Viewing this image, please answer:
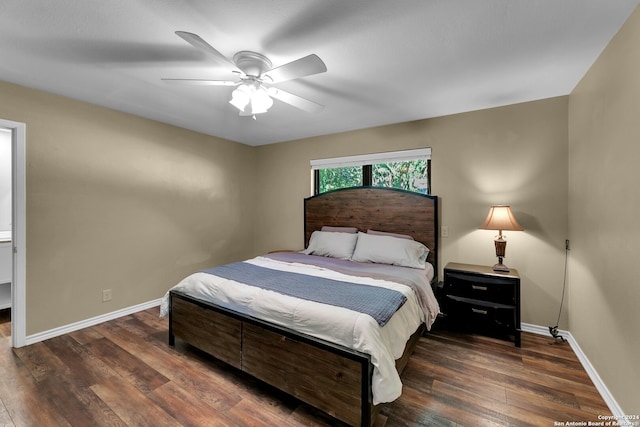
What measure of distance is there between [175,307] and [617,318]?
333cm

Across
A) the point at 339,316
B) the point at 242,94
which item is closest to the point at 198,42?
the point at 242,94

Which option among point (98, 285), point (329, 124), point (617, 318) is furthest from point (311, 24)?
point (98, 285)

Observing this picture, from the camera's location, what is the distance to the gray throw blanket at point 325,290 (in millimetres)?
1717

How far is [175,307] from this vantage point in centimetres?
245

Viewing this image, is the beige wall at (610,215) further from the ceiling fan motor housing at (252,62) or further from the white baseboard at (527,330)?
the ceiling fan motor housing at (252,62)

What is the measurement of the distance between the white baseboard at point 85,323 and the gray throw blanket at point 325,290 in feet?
5.15

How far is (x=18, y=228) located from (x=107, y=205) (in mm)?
718

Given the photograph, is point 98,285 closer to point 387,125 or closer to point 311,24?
point 311,24

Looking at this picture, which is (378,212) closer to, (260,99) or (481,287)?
(481,287)

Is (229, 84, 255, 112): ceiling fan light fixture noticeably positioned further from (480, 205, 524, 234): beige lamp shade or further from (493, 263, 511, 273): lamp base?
(493, 263, 511, 273): lamp base

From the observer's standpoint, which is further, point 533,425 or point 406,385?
point 406,385

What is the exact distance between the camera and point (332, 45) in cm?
181

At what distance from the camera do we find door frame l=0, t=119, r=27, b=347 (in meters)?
2.40

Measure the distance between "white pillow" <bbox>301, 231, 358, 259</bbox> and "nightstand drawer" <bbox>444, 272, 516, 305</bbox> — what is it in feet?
3.72
